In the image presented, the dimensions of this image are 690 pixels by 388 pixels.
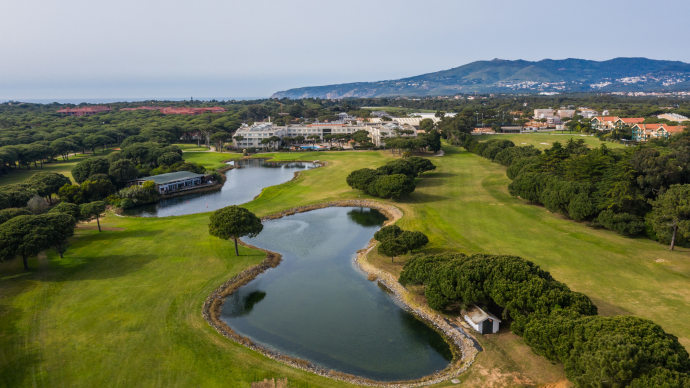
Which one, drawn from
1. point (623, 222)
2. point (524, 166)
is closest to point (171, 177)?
point (524, 166)

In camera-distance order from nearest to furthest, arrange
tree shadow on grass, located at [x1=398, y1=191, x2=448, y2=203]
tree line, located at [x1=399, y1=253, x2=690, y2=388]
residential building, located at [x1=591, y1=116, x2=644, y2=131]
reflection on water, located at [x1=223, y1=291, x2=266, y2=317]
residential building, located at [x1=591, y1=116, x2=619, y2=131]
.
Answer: tree line, located at [x1=399, y1=253, x2=690, y2=388] → reflection on water, located at [x1=223, y1=291, x2=266, y2=317] → tree shadow on grass, located at [x1=398, y1=191, x2=448, y2=203] → residential building, located at [x1=591, y1=116, x2=644, y2=131] → residential building, located at [x1=591, y1=116, x2=619, y2=131]

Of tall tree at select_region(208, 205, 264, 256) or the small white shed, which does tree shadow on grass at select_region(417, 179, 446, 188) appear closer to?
tall tree at select_region(208, 205, 264, 256)

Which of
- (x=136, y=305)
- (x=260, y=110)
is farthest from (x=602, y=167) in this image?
(x=260, y=110)

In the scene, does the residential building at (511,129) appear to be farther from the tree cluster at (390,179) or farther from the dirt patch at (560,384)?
the dirt patch at (560,384)

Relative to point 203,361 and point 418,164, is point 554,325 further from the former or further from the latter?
point 418,164

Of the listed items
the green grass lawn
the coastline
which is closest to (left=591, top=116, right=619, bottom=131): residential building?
the green grass lawn

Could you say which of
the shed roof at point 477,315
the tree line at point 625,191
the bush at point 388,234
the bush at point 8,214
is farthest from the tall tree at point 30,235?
the tree line at point 625,191

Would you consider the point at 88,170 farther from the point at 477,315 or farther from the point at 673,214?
the point at 673,214
